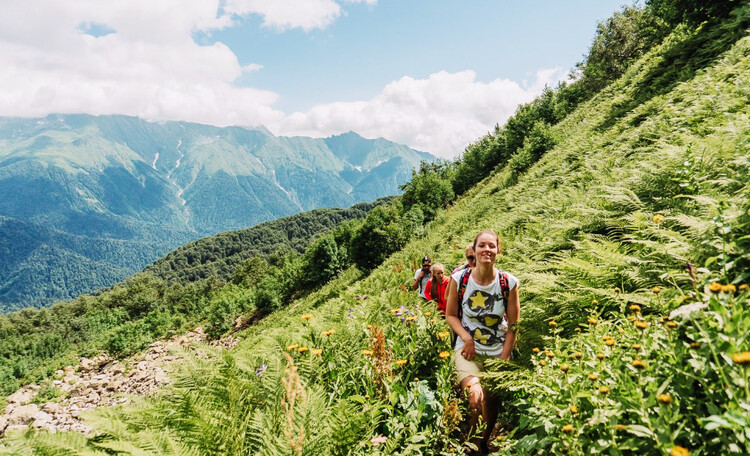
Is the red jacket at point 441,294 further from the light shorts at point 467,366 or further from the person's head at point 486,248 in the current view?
the person's head at point 486,248

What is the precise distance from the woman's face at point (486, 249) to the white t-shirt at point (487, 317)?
0.28m

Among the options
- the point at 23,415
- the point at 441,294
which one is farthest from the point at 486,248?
the point at 23,415

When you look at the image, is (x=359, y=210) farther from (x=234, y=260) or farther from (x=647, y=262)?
(x=647, y=262)

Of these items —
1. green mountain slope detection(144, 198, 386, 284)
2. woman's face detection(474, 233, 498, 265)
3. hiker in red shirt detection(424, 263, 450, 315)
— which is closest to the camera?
woman's face detection(474, 233, 498, 265)

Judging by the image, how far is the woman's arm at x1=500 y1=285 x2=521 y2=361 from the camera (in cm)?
348

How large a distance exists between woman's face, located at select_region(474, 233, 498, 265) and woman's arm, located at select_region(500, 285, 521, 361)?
17.8 inches

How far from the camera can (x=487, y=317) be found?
3656 millimetres

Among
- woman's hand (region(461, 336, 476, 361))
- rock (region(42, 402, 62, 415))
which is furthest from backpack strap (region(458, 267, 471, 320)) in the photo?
rock (region(42, 402, 62, 415))

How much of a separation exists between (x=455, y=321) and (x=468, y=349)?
1.12 ft

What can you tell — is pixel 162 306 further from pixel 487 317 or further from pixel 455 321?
pixel 487 317

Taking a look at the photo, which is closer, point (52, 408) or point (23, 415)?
point (23, 415)

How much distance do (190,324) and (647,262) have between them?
65212 millimetres

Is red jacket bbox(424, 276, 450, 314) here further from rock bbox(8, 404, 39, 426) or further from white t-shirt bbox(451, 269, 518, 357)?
rock bbox(8, 404, 39, 426)

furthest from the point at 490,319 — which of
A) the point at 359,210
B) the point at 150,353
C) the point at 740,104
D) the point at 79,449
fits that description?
the point at 359,210
